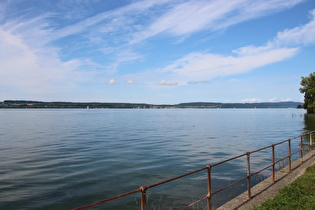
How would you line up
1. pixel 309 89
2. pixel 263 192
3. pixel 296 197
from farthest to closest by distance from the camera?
pixel 309 89 → pixel 263 192 → pixel 296 197

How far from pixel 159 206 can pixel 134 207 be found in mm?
1144

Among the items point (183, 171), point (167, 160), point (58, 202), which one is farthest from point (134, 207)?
point (167, 160)

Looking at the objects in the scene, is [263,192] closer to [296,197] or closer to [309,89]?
[296,197]

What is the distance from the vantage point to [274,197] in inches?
331

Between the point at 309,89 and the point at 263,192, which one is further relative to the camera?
the point at 309,89

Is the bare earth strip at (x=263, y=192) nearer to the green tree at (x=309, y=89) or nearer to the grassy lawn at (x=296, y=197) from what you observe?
the grassy lawn at (x=296, y=197)

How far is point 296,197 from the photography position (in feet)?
26.8

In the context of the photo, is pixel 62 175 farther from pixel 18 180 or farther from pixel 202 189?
pixel 202 189

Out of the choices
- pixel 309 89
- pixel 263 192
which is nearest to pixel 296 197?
pixel 263 192

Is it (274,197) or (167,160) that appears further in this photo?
(167,160)

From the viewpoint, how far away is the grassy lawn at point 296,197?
296 inches

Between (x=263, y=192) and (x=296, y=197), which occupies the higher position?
(x=296, y=197)

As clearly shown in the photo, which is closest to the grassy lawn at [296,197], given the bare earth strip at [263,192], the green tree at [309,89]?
the bare earth strip at [263,192]

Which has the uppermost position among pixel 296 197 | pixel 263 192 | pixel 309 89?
pixel 309 89
